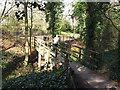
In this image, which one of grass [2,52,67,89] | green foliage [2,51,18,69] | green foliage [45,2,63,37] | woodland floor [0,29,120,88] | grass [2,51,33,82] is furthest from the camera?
green foliage [45,2,63,37]

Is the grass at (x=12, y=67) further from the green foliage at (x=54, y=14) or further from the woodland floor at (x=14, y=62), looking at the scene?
the green foliage at (x=54, y=14)

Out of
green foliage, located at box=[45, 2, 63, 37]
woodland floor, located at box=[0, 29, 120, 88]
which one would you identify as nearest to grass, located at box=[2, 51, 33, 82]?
woodland floor, located at box=[0, 29, 120, 88]

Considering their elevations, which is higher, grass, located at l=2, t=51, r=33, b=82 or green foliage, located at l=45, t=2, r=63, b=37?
green foliage, located at l=45, t=2, r=63, b=37

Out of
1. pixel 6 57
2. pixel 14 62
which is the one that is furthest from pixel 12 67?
pixel 6 57

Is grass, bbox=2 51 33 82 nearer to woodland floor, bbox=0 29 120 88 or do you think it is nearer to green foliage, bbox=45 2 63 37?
woodland floor, bbox=0 29 120 88

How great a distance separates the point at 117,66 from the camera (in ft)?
20.6

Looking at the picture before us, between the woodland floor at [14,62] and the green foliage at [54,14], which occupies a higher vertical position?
the green foliage at [54,14]

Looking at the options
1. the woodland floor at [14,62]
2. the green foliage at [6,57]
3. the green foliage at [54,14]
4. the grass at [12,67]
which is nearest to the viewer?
the grass at [12,67]

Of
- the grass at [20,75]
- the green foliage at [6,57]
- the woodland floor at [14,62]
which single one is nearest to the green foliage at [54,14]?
the woodland floor at [14,62]

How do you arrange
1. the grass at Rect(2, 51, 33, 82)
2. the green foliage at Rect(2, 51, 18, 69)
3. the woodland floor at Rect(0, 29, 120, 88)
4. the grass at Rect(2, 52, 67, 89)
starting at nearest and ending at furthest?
the grass at Rect(2, 52, 67, 89) < the grass at Rect(2, 51, 33, 82) < the woodland floor at Rect(0, 29, 120, 88) < the green foliage at Rect(2, 51, 18, 69)

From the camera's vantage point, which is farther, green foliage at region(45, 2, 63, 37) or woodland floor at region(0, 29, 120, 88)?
green foliage at region(45, 2, 63, 37)

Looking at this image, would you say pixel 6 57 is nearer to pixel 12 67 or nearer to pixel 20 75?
pixel 12 67

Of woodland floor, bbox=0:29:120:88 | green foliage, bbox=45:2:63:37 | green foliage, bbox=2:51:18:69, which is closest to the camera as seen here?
woodland floor, bbox=0:29:120:88

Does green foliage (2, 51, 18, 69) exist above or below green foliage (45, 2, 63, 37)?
below
